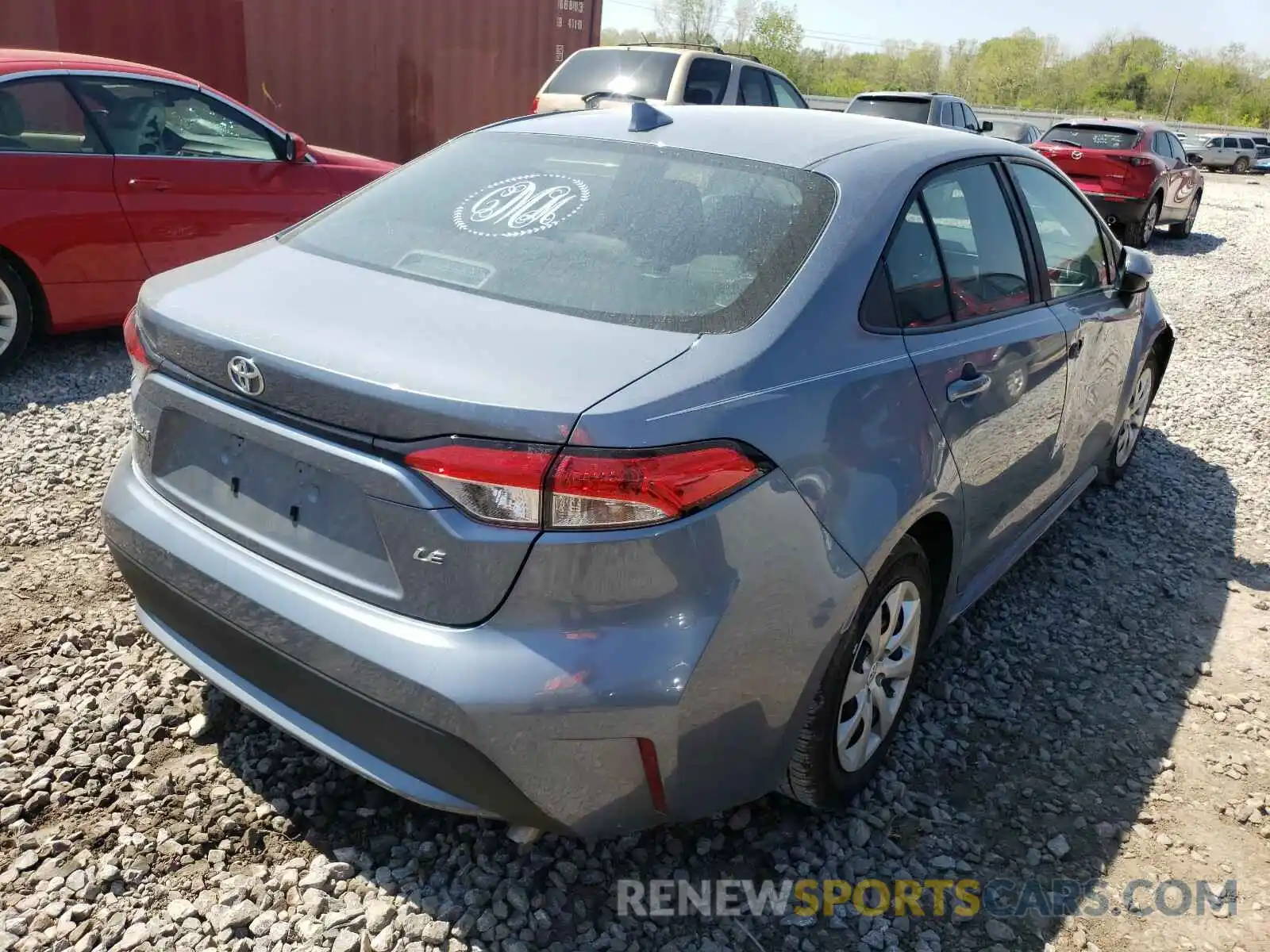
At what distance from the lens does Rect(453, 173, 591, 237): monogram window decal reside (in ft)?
8.19

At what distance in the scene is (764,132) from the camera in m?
2.76

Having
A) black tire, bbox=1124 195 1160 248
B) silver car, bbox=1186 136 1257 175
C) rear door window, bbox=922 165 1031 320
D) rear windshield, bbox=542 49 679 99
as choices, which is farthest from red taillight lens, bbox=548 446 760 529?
silver car, bbox=1186 136 1257 175

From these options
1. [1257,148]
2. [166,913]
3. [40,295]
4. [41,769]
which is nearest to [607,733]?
[166,913]

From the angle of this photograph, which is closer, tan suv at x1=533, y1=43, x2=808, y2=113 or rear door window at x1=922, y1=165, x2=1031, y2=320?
rear door window at x1=922, y1=165, x2=1031, y2=320

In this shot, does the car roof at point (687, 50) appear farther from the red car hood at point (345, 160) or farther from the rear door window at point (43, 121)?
the rear door window at point (43, 121)

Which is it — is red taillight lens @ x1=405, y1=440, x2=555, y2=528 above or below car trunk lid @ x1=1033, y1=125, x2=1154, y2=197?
above

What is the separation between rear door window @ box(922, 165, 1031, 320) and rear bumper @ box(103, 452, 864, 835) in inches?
44.0

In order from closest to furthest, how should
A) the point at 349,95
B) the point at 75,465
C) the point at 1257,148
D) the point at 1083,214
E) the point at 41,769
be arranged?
the point at 41,769, the point at 1083,214, the point at 75,465, the point at 349,95, the point at 1257,148

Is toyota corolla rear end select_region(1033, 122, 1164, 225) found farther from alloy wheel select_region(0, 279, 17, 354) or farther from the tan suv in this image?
alloy wheel select_region(0, 279, 17, 354)

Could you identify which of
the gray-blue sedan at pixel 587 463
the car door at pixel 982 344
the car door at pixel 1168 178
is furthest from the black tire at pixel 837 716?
the car door at pixel 1168 178

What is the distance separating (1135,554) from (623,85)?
7.21 metres

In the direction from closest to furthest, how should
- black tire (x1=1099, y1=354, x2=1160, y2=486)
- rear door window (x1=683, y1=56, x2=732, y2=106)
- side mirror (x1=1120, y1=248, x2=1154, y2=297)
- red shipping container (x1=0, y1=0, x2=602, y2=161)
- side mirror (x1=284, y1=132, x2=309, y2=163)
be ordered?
side mirror (x1=1120, y1=248, x2=1154, y2=297) → black tire (x1=1099, y1=354, x2=1160, y2=486) → side mirror (x1=284, y1=132, x2=309, y2=163) → red shipping container (x1=0, y1=0, x2=602, y2=161) → rear door window (x1=683, y1=56, x2=732, y2=106)

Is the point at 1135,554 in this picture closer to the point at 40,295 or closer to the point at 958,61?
the point at 40,295

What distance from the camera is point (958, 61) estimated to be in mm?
114812
